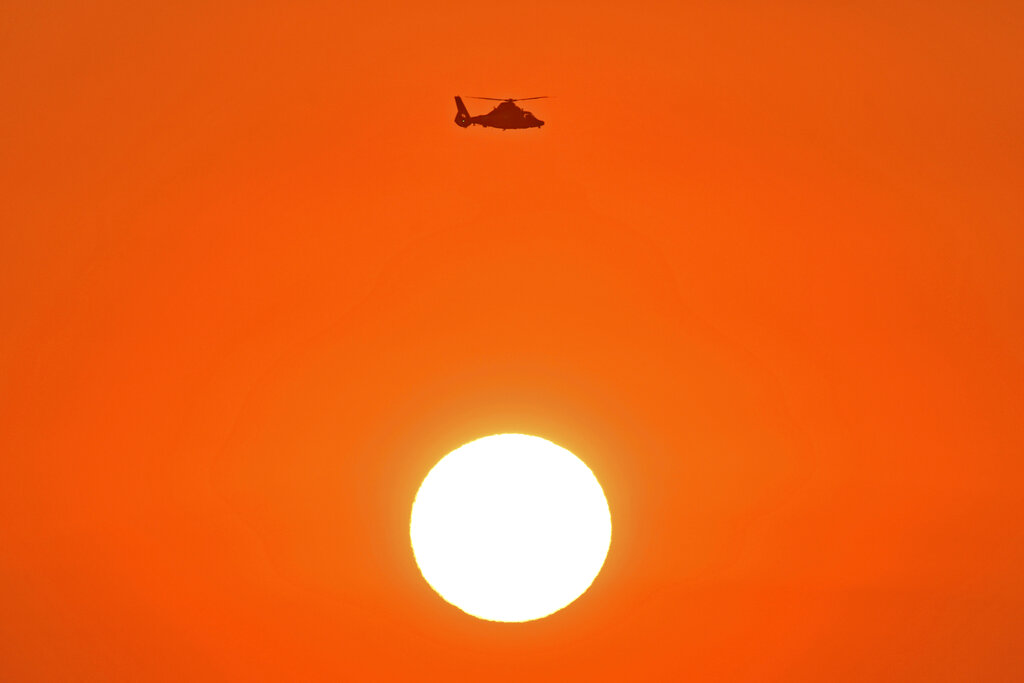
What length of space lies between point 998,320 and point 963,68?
2.56 ft

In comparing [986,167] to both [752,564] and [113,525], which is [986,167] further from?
[113,525]

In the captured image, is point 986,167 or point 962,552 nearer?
point 986,167

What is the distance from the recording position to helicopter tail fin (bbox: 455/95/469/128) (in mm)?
3461

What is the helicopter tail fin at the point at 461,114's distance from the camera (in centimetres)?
346

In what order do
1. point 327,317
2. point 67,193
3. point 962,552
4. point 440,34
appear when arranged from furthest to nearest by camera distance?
point 962,552, point 327,317, point 67,193, point 440,34

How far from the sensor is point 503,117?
11.3 feet

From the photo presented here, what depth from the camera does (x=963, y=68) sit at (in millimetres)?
3387

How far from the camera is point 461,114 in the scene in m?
3.48

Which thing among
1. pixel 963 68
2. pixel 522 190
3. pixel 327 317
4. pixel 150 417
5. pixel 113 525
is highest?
pixel 963 68

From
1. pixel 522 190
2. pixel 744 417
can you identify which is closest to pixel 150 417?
pixel 522 190

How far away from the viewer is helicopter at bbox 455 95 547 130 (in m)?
3.45

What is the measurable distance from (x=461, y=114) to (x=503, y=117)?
11 cm

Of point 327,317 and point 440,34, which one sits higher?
point 440,34

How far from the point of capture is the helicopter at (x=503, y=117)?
345cm
